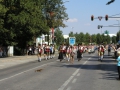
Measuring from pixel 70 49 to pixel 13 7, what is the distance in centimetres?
1506

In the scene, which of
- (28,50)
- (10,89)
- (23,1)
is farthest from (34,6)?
(10,89)

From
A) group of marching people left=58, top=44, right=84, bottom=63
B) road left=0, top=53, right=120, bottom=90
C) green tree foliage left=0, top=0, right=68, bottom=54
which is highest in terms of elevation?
green tree foliage left=0, top=0, right=68, bottom=54

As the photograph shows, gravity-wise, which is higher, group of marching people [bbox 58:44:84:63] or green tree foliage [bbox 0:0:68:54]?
green tree foliage [bbox 0:0:68:54]

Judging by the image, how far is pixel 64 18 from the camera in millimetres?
64062

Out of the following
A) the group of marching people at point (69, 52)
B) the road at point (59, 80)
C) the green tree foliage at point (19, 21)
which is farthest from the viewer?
the green tree foliage at point (19, 21)

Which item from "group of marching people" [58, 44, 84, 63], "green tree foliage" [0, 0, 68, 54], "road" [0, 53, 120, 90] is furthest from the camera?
"green tree foliage" [0, 0, 68, 54]

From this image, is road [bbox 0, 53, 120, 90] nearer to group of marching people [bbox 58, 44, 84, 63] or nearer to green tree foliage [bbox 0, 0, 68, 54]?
group of marching people [bbox 58, 44, 84, 63]

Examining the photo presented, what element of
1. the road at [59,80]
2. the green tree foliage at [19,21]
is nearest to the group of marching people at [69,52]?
the green tree foliage at [19,21]

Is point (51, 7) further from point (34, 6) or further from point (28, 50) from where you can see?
point (34, 6)

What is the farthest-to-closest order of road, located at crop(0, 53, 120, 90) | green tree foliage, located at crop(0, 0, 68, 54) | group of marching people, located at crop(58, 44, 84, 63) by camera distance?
green tree foliage, located at crop(0, 0, 68, 54) < group of marching people, located at crop(58, 44, 84, 63) < road, located at crop(0, 53, 120, 90)

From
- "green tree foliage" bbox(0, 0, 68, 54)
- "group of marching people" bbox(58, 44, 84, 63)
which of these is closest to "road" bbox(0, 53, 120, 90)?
"group of marching people" bbox(58, 44, 84, 63)

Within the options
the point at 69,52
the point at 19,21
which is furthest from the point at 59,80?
the point at 19,21

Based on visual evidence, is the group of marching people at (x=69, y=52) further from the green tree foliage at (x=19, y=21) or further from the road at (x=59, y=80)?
the road at (x=59, y=80)

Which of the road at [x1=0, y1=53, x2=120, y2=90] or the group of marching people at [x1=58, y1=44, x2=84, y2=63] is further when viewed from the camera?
the group of marching people at [x1=58, y1=44, x2=84, y2=63]
